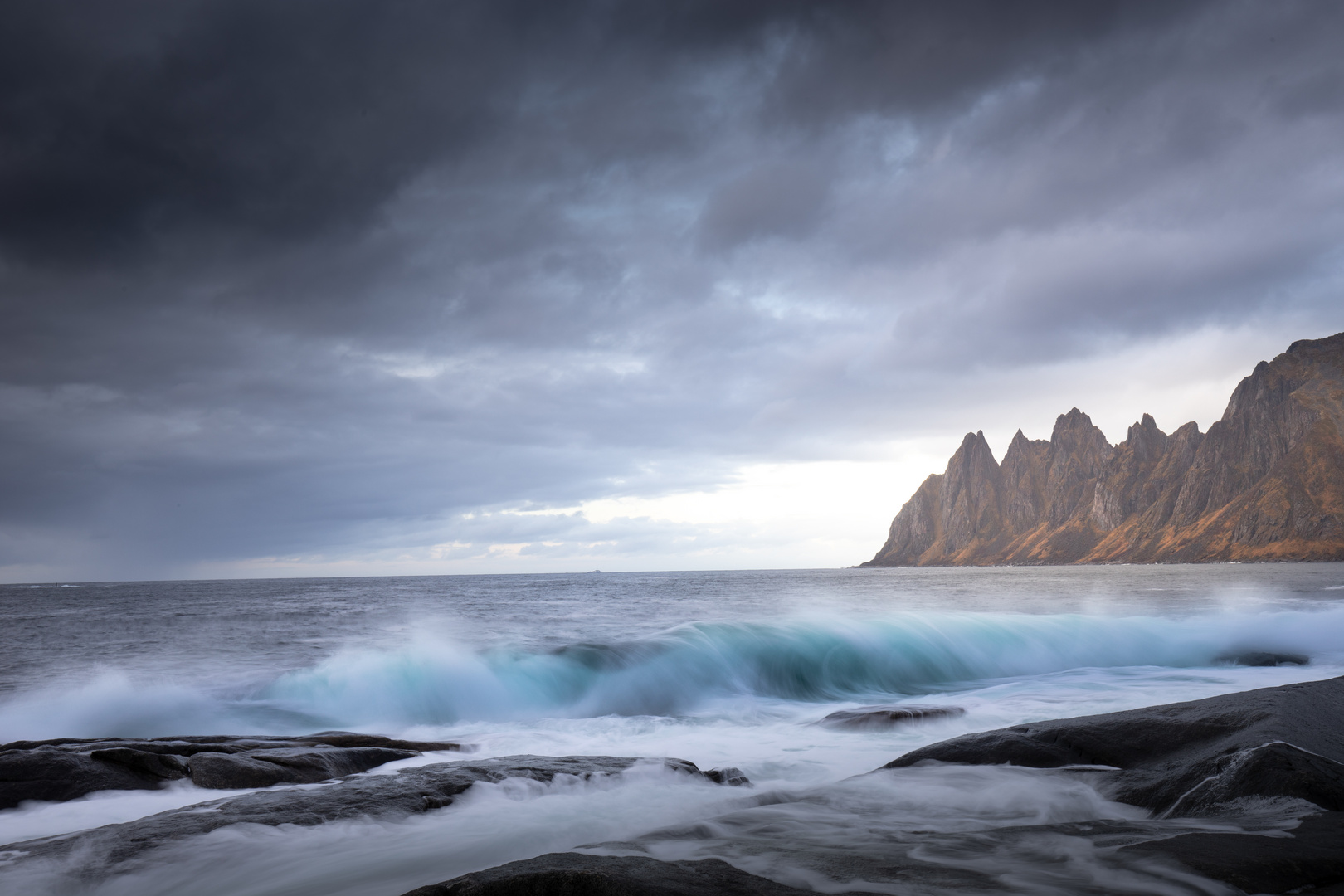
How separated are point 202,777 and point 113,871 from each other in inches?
87.2

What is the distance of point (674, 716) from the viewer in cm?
1116

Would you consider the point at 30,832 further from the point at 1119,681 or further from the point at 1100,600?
the point at 1100,600

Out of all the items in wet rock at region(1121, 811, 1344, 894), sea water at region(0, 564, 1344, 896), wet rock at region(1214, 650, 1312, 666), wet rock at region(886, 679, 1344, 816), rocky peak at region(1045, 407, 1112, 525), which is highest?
rocky peak at region(1045, 407, 1112, 525)

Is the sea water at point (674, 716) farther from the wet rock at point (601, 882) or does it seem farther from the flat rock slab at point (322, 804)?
the wet rock at point (601, 882)

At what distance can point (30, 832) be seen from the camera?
4.89 metres

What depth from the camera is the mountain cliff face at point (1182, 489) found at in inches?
4254

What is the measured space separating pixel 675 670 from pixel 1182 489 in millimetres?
162907

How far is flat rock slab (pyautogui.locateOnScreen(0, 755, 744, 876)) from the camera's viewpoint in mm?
4168

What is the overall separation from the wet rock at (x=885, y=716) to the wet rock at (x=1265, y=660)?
922 centimetres

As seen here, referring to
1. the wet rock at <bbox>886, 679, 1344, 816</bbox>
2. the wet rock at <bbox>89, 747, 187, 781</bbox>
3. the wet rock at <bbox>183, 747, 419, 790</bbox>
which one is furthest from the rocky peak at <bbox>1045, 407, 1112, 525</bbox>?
the wet rock at <bbox>89, 747, 187, 781</bbox>

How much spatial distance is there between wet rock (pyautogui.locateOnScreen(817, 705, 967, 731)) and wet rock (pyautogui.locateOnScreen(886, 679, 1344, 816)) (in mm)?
3178

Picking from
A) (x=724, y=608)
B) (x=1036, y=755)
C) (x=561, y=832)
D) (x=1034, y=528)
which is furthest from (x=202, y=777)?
(x=1034, y=528)

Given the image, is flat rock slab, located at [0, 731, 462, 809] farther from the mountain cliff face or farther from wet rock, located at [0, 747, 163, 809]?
the mountain cliff face

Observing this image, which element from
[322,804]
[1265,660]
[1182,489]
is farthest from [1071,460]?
[322,804]
